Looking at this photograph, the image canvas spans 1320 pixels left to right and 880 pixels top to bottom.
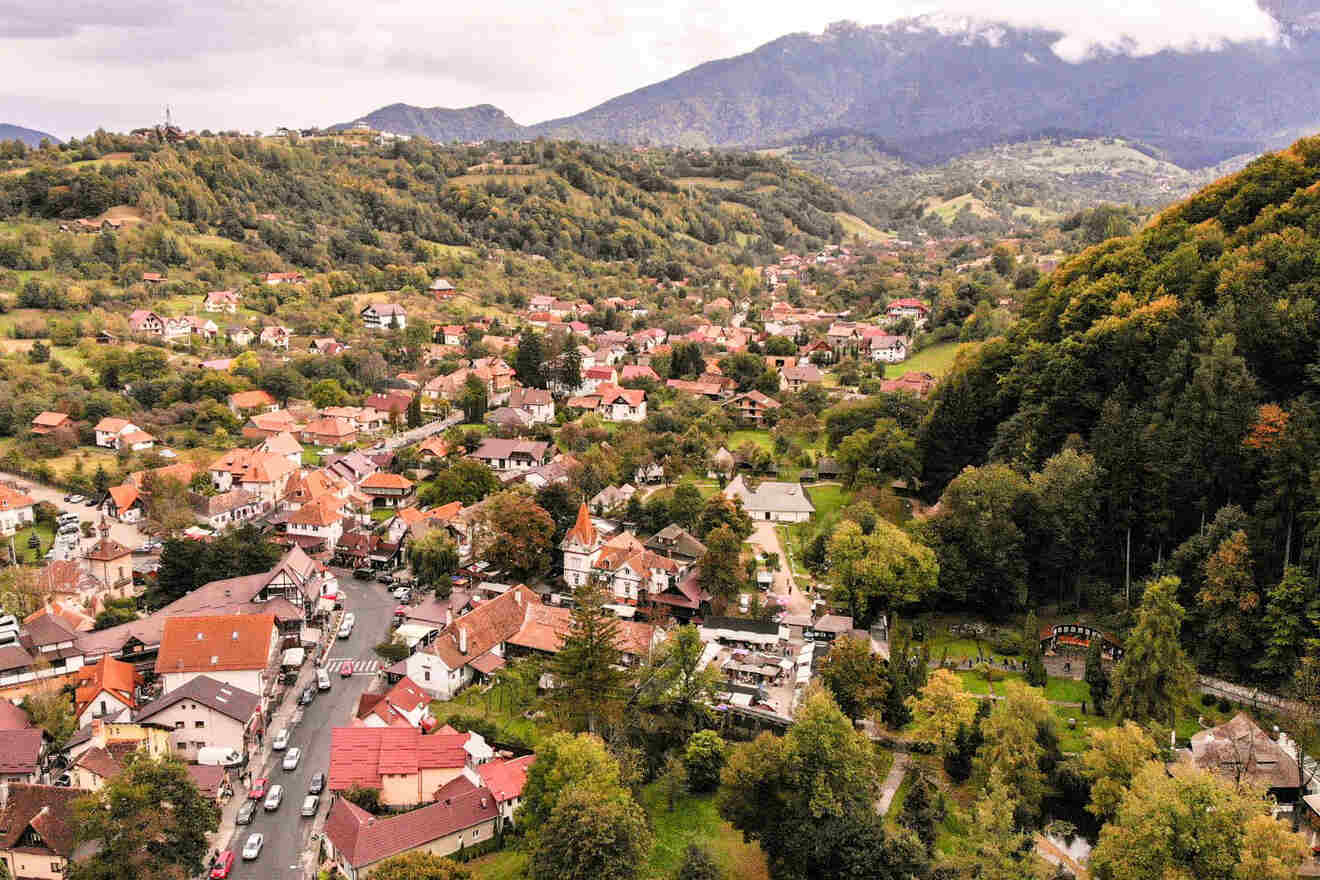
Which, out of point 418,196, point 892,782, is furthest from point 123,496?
point 418,196

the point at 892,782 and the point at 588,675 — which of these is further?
the point at 588,675

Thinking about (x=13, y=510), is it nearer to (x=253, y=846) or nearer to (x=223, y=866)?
(x=253, y=846)

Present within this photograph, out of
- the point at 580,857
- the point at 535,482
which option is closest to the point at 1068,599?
the point at 580,857

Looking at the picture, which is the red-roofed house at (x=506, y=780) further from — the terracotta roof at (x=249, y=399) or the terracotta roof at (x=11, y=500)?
the terracotta roof at (x=249, y=399)

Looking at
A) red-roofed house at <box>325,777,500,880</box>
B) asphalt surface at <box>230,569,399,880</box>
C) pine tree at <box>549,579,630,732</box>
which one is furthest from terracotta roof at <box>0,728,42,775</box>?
pine tree at <box>549,579,630,732</box>

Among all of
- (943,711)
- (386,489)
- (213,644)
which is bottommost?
(943,711)

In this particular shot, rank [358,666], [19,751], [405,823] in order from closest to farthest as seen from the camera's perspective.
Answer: [405,823] → [19,751] → [358,666]

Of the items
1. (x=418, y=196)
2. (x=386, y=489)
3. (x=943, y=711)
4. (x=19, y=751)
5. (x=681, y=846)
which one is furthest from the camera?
(x=418, y=196)

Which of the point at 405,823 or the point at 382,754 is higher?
the point at 382,754
